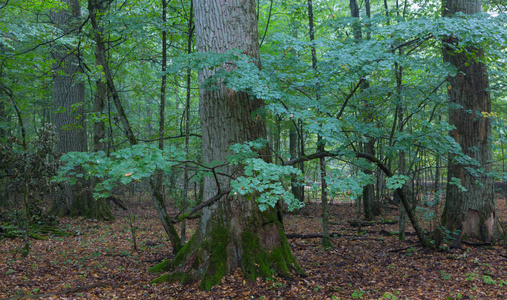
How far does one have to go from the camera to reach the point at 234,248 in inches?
177

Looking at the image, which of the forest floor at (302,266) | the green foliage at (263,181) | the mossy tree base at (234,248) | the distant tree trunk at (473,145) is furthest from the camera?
the distant tree trunk at (473,145)

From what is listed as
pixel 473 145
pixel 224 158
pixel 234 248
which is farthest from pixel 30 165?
pixel 473 145

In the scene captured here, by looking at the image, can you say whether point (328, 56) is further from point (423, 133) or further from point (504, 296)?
point (504, 296)

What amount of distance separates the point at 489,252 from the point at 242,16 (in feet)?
19.7

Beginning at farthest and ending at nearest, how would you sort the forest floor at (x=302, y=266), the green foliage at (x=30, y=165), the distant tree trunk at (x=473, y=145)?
the distant tree trunk at (x=473, y=145) → the green foliage at (x=30, y=165) → the forest floor at (x=302, y=266)

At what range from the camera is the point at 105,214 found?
10.1 meters

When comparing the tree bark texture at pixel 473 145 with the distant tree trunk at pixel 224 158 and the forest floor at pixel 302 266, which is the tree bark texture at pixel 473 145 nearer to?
the forest floor at pixel 302 266

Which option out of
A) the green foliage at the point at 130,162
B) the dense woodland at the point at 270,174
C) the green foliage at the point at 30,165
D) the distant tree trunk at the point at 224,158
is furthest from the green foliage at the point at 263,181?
the green foliage at the point at 30,165

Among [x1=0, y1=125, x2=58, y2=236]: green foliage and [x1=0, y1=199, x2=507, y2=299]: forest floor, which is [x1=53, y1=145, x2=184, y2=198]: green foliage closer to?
[x1=0, y1=199, x2=507, y2=299]: forest floor

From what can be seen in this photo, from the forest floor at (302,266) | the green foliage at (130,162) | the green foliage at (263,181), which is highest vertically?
the green foliage at (130,162)

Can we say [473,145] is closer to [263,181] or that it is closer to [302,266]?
[302,266]

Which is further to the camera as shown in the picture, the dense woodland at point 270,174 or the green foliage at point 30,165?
the green foliage at point 30,165

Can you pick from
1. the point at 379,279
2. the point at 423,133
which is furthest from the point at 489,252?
the point at 423,133

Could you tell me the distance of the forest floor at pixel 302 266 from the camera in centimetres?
420
